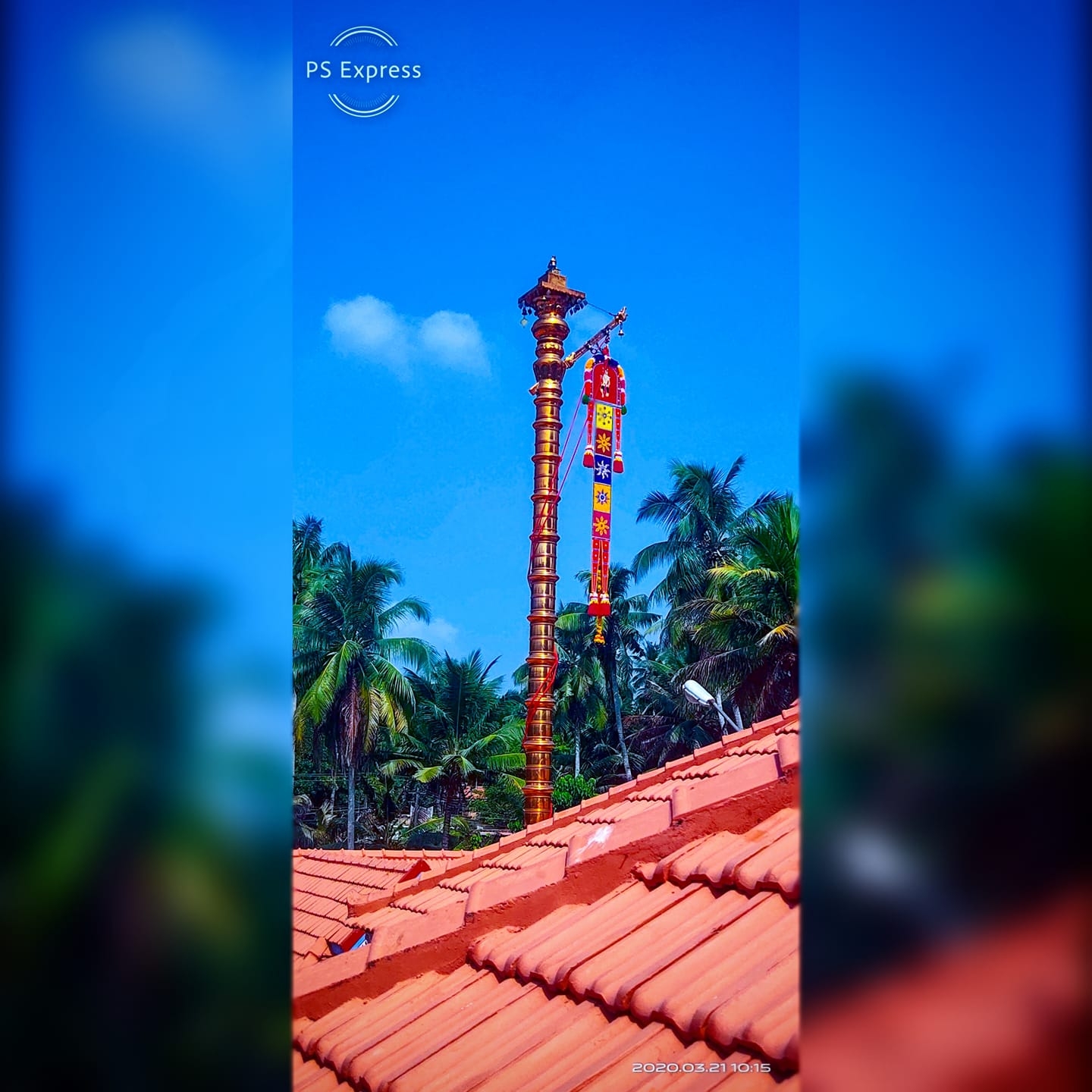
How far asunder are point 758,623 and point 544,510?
9.82 meters

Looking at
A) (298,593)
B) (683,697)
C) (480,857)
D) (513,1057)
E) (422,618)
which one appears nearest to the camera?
(513,1057)

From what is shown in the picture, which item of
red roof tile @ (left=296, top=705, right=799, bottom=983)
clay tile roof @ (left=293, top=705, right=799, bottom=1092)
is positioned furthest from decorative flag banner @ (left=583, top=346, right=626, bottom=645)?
clay tile roof @ (left=293, top=705, right=799, bottom=1092)

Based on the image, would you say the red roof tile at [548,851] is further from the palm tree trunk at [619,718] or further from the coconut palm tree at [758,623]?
the palm tree trunk at [619,718]

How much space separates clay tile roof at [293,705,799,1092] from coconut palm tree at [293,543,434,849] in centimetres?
1480

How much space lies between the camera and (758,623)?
1766cm

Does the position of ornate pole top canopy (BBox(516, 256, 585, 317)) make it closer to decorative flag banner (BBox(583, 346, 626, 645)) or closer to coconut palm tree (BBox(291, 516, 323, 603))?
decorative flag banner (BBox(583, 346, 626, 645))

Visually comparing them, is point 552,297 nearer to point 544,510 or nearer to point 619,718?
point 544,510

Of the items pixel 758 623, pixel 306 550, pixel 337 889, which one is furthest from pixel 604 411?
pixel 306 550
